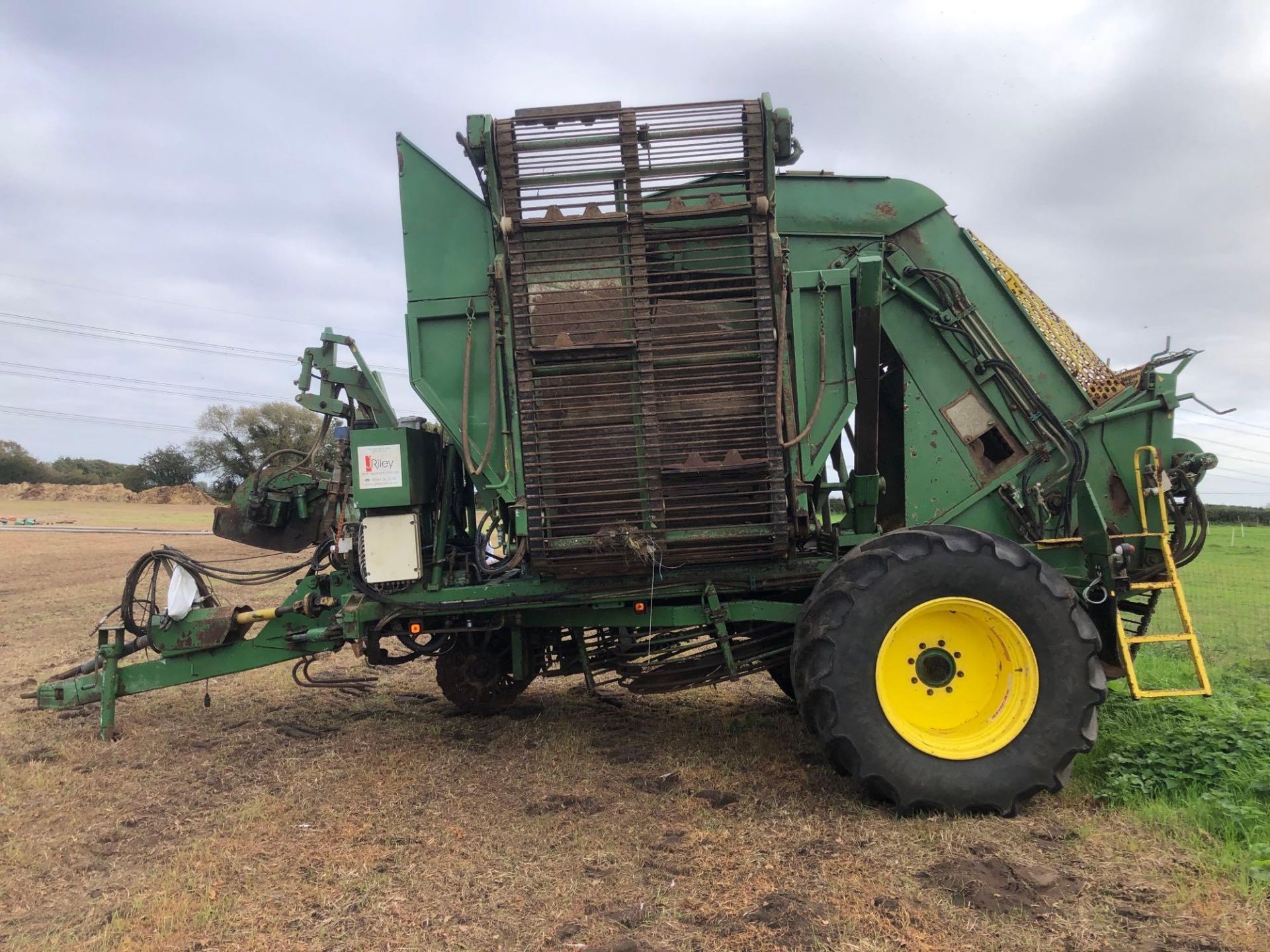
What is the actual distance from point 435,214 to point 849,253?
240 centimetres

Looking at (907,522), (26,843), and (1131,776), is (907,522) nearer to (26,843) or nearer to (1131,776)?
(1131,776)

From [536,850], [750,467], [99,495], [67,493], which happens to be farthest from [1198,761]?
[67,493]

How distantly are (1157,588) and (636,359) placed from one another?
315cm

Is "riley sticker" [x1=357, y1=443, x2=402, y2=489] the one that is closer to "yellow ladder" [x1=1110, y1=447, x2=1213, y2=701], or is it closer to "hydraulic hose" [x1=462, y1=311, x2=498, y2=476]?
"hydraulic hose" [x1=462, y1=311, x2=498, y2=476]

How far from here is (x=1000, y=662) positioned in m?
4.07

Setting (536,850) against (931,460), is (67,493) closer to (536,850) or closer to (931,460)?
(536,850)

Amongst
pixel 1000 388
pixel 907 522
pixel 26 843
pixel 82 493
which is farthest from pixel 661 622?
pixel 82 493

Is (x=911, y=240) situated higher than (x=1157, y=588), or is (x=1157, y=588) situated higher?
(x=911, y=240)

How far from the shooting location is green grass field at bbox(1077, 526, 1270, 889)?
347cm

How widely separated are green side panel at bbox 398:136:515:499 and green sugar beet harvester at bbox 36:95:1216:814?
2 cm

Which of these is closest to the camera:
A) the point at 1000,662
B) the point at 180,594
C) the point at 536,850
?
the point at 536,850

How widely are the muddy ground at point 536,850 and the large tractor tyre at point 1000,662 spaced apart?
0.23 metres

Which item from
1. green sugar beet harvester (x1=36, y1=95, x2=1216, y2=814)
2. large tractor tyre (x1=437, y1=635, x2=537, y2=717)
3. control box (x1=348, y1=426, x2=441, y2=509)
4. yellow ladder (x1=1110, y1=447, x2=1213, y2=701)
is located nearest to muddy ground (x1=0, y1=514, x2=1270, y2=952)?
large tractor tyre (x1=437, y1=635, x2=537, y2=717)

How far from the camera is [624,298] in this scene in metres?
4.18
